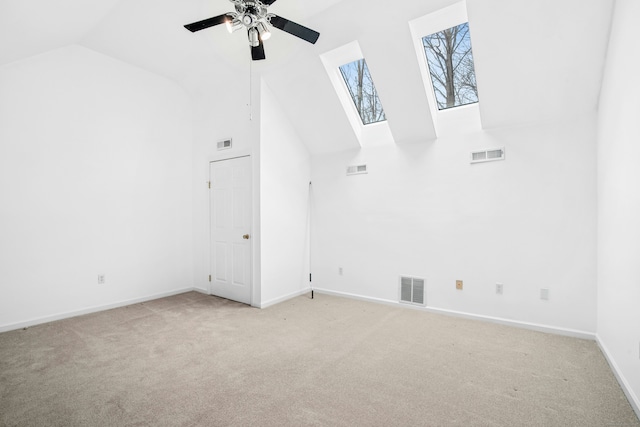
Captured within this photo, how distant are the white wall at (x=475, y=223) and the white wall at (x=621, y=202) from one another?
0.28 m

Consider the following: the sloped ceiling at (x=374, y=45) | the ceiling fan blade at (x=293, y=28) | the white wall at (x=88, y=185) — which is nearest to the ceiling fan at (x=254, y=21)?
the ceiling fan blade at (x=293, y=28)

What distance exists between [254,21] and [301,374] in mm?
2745

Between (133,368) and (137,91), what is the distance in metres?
3.73

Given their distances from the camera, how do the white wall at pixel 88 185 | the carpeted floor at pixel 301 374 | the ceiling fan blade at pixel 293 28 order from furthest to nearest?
the white wall at pixel 88 185 → the ceiling fan blade at pixel 293 28 → the carpeted floor at pixel 301 374

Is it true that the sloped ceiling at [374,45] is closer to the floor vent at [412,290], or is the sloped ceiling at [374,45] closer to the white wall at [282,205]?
the white wall at [282,205]

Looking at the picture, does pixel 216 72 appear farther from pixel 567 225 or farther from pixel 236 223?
pixel 567 225

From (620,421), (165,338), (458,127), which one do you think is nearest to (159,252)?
(165,338)

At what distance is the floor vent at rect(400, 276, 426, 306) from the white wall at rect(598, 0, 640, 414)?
1.71 m

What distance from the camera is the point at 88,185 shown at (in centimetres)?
382

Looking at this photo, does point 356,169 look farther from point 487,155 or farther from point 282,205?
point 487,155

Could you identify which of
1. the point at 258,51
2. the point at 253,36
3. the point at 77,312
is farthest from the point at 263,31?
the point at 77,312

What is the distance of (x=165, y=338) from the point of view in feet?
10.0

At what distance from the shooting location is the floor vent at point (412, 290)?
390 cm

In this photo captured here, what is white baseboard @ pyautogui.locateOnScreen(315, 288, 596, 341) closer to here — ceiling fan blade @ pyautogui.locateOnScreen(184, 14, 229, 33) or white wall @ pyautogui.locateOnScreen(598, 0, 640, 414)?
white wall @ pyautogui.locateOnScreen(598, 0, 640, 414)
